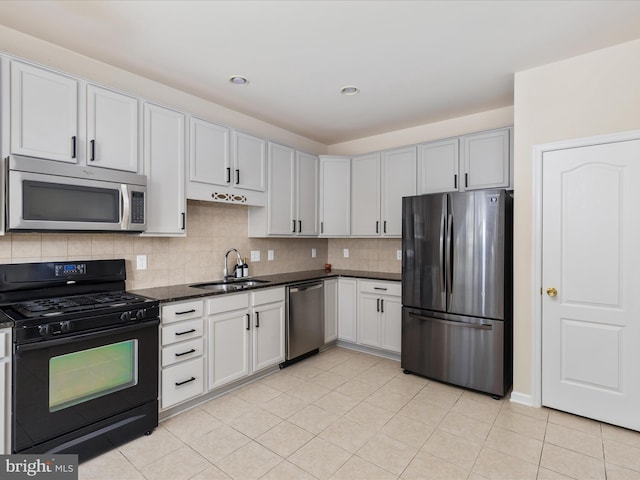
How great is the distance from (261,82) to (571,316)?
3.08 meters

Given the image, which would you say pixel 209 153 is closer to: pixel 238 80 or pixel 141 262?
pixel 238 80

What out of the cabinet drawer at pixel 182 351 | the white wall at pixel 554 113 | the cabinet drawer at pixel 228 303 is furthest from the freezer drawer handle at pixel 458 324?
the cabinet drawer at pixel 182 351

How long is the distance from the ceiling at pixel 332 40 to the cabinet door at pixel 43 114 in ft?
1.24

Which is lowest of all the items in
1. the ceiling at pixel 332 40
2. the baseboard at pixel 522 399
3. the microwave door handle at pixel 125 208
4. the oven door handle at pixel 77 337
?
the baseboard at pixel 522 399

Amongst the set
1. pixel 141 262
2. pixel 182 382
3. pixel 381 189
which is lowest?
pixel 182 382

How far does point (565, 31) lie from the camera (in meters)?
2.24

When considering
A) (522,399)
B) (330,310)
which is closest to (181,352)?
(330,310)

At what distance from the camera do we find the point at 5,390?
1.77 meters

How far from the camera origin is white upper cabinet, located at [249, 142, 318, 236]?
3.69 meters

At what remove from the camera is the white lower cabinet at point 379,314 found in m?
3.70

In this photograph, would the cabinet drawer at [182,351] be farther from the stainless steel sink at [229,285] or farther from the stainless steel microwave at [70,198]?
the stainless steel microwave at [70,198]

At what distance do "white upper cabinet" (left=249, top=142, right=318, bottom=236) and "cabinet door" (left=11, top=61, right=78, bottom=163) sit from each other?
177 centimetres

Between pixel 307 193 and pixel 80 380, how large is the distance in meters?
2.81

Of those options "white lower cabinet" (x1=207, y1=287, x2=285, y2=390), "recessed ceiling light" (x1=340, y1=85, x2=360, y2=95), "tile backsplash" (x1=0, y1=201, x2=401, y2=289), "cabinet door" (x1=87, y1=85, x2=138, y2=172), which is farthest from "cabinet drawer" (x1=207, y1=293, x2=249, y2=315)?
"recessed ceiling light" (x1=340, y1=85, x2=360, y2=95)
